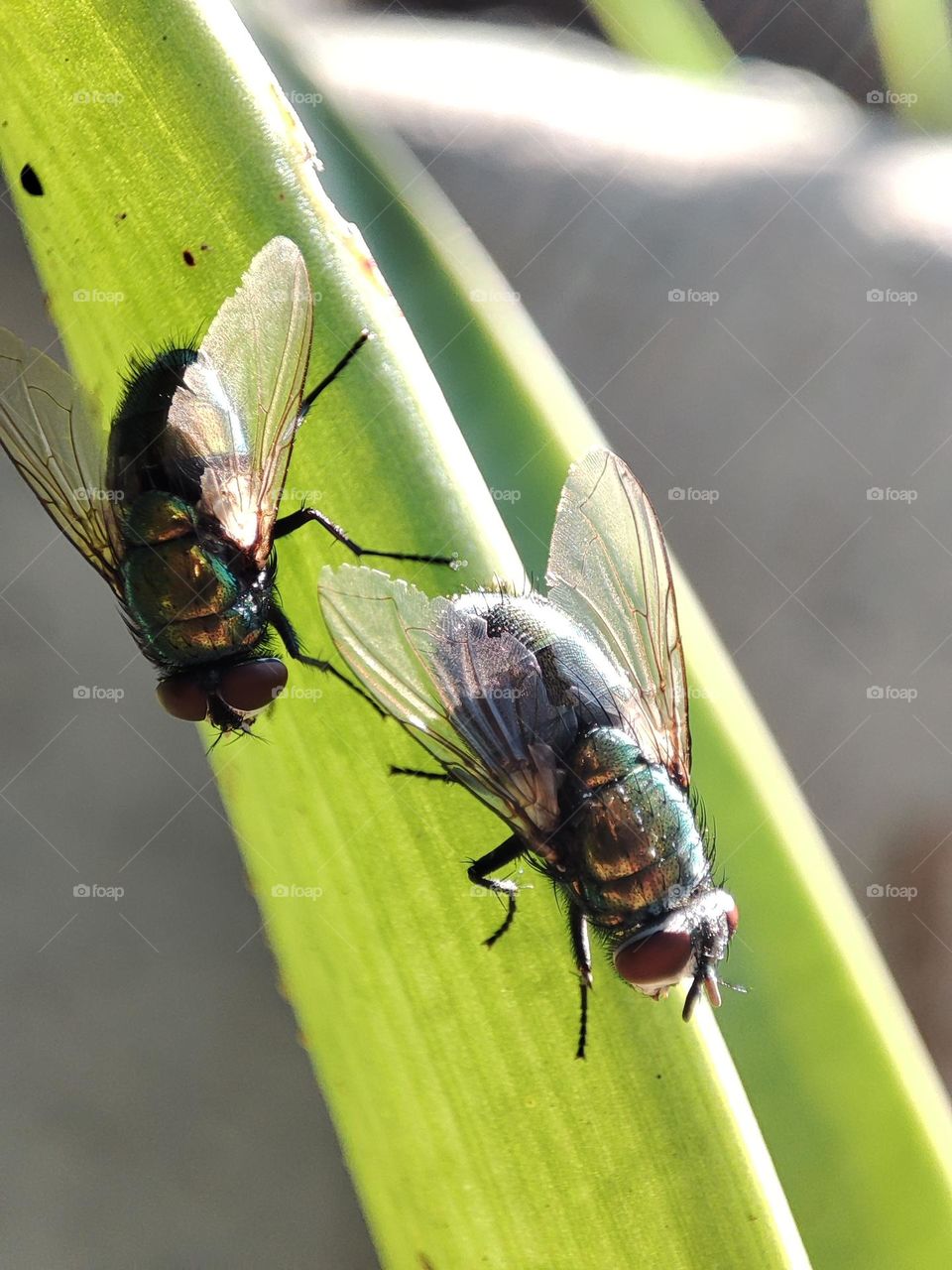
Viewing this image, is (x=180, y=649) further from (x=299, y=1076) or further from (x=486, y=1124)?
(x=299, y=1076)

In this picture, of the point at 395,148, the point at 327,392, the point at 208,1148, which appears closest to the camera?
the point at 327,392

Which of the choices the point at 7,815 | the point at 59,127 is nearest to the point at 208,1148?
the point at 7,815
